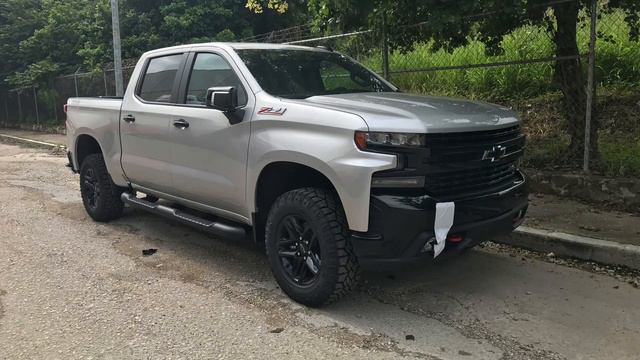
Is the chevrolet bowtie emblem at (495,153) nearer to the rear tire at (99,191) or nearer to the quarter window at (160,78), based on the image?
the quarter window at (160,78)

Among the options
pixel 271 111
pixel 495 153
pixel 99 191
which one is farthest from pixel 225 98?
pixel 99 191

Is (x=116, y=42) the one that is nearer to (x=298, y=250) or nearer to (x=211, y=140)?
(x=211, y=140)

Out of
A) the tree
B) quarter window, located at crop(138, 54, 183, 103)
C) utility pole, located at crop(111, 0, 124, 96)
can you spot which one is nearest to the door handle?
quarter window, located at crop(138, 54, 183, 103)

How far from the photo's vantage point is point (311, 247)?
13.4ft

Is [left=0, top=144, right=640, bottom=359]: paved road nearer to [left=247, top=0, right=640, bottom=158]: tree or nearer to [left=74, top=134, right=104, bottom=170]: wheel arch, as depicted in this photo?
[left=74, top=134, right=104, bottom=170]: wheel arch

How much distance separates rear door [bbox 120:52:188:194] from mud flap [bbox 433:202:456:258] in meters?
2.60

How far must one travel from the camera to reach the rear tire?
648cm

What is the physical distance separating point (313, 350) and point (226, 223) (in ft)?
6.01

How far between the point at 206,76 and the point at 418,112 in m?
2.03

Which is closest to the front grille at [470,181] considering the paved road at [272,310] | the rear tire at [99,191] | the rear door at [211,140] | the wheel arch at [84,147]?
the paved road at [272,310]

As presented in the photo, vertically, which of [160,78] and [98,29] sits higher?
[98,29]

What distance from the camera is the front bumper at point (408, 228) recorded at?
3.58 metres

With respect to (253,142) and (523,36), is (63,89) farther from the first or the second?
(253,142)

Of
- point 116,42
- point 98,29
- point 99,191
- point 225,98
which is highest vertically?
point 98,29
